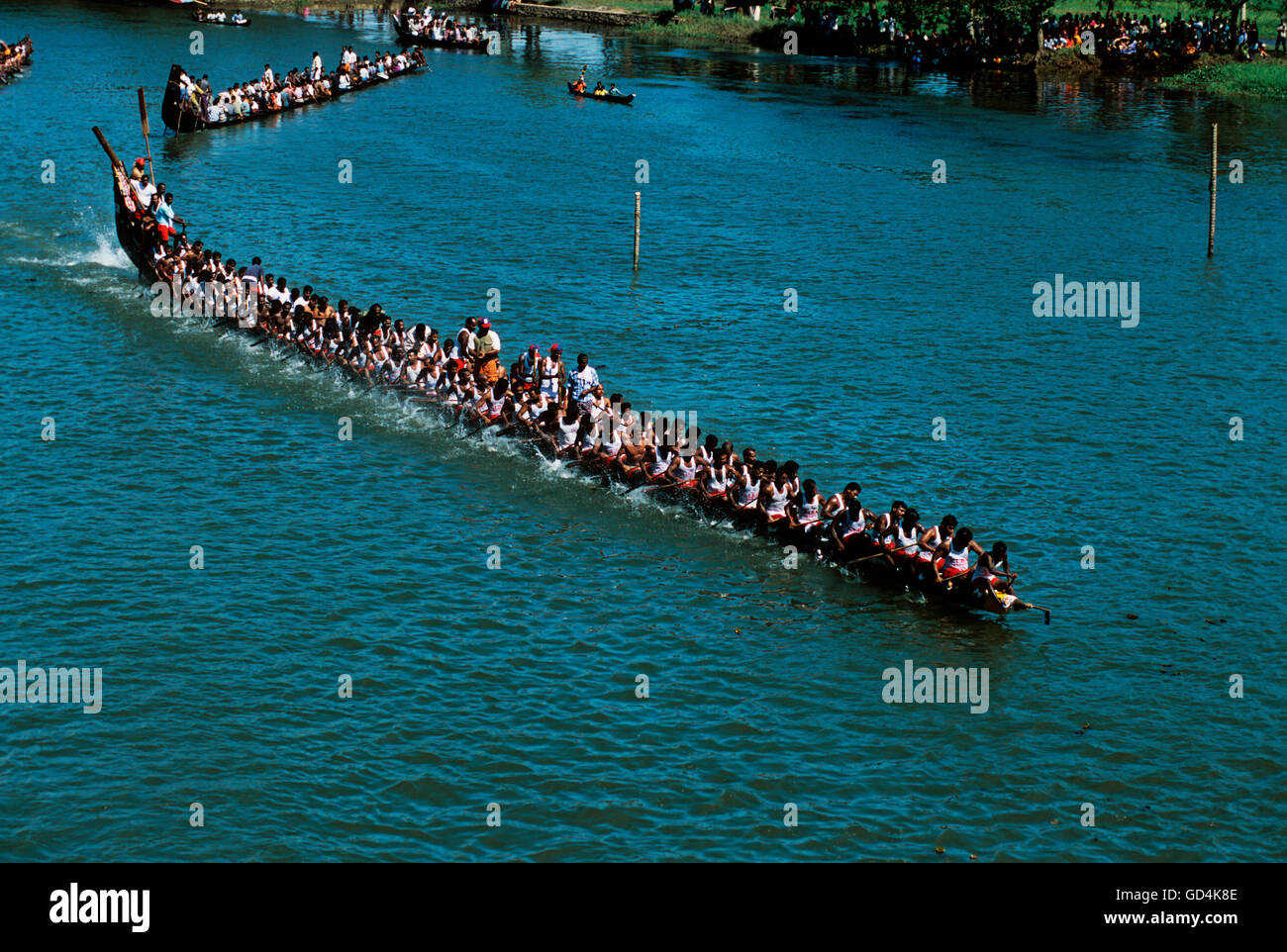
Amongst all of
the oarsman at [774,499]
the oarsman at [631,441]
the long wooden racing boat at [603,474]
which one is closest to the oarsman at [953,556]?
the long wooden racing boat at [603,474]

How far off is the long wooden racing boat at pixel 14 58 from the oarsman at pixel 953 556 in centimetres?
8340

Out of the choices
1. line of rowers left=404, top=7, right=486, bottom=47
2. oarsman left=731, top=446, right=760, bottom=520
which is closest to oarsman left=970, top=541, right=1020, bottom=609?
oarsman left=731, top=446, right=760, bottom=520

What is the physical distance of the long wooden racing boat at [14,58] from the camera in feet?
318

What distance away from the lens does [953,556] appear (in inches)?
1294

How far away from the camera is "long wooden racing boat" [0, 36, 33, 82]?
318ft

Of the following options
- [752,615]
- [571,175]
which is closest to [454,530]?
[752,615]

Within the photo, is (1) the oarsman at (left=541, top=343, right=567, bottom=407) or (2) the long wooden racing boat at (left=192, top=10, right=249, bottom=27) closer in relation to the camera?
(1) the oarsman at (left=541, top=343, right=567, bottom=407)

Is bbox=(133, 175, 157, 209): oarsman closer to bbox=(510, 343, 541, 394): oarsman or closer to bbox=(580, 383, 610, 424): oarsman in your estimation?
bbox=(510, 343, 541, 394): oarsman

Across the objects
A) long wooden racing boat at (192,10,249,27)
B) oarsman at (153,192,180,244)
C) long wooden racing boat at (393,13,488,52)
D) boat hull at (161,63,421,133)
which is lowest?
oarsman at (153,192,180,244)

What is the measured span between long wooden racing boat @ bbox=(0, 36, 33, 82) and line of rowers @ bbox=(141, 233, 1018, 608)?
179 ft

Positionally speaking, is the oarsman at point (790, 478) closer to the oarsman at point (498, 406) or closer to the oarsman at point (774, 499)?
the oarsman at point (774, 499)

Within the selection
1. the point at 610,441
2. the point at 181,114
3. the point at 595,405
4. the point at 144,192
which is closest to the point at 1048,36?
the point at 181,114
